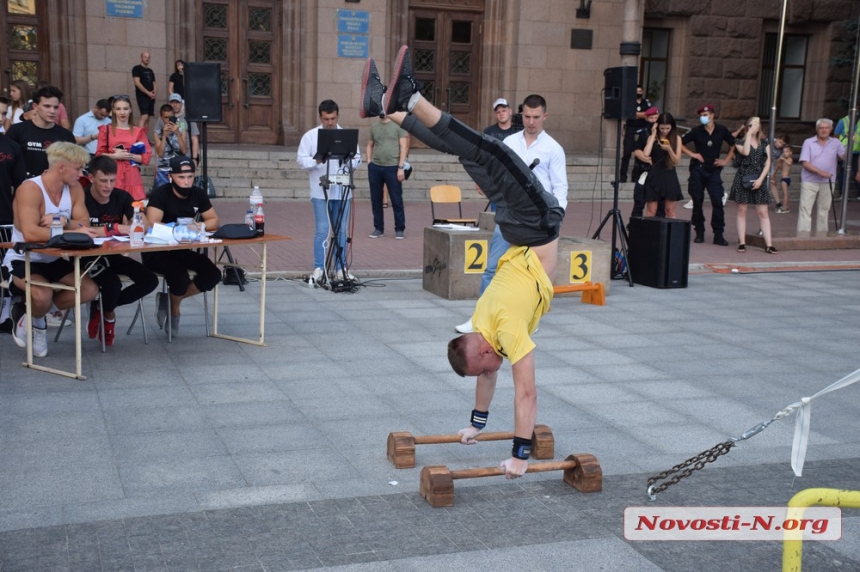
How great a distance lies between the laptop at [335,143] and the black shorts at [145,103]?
9.22 m

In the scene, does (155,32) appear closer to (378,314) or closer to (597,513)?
(378,314)

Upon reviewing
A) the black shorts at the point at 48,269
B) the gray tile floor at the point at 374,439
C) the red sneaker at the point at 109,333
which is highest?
the black shorts at the point at 48,269

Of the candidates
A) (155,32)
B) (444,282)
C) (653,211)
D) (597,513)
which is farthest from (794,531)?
(155,32)

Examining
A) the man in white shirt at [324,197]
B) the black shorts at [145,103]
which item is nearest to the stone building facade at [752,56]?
the black shorts at [145,103]

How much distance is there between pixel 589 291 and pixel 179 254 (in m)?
4.48

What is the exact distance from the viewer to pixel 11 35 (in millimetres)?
18953

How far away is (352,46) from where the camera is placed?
20.6 meters

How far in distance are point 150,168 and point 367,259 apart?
708cm

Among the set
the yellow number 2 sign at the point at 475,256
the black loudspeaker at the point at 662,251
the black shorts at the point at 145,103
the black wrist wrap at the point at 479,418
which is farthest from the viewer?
the black shorts at the point at 145,103

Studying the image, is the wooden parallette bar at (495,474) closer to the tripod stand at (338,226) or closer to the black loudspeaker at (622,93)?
the tripod stand at (338,226)

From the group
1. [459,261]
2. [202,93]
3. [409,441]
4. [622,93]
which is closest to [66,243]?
[409,441]

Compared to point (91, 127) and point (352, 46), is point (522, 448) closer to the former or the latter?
point (91, 127)

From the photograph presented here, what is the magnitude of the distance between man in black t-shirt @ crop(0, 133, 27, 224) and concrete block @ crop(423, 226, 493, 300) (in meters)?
4.16

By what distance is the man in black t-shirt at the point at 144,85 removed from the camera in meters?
18.3
